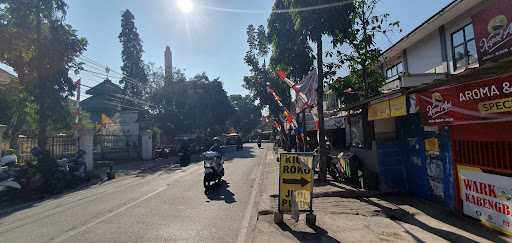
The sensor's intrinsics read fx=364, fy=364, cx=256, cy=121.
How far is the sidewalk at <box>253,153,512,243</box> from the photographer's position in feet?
22.0

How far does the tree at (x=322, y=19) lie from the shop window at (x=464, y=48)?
5399 millimetres

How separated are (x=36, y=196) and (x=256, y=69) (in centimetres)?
3298

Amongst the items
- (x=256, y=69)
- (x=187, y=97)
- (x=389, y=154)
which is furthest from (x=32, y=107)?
(x=187, y=97)

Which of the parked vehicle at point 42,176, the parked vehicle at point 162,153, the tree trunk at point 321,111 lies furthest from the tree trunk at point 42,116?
the tree trunk at point 321,111

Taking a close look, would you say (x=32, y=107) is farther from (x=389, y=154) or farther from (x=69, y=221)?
(x=389, y=154)

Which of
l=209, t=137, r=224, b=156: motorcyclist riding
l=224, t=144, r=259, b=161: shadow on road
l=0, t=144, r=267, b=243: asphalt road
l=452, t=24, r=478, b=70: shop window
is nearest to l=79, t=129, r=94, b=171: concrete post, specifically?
l=0, t=144, r=267, b=243: asphalt road

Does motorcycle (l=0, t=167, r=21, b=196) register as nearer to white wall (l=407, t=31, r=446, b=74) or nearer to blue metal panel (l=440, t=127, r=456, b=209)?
blue metal panel (l=440, t=127, r=456, b=209)

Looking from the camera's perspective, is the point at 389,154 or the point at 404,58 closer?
the point at 389,154

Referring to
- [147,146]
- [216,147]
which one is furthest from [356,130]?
A: [147,146]

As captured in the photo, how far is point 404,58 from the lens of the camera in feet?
70.2

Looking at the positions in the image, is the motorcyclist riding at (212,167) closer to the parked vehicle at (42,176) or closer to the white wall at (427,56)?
the parked vehicle at (42,176)

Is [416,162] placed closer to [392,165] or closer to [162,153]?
[392,165]

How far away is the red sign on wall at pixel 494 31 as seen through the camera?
743 cm

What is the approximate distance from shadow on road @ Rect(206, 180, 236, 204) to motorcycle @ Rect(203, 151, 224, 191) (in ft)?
0.90
